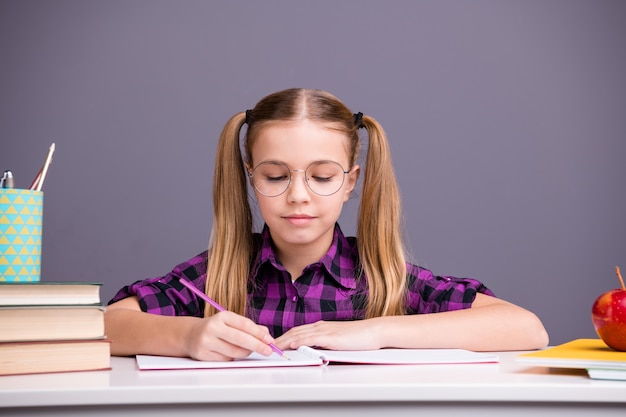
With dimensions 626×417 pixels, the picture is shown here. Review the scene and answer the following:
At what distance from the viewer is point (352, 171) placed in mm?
1865

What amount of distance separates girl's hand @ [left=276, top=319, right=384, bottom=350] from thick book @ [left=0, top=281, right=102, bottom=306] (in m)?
0.31

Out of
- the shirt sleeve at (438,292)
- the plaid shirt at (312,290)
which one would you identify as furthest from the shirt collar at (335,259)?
the shirt sleeve at (438,292)

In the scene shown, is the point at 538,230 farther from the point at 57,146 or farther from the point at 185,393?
the point at 185,393

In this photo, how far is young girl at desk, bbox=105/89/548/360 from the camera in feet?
5.38

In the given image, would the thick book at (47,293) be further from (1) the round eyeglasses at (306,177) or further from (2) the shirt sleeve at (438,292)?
(2) the shirt sleeve at (438,292)

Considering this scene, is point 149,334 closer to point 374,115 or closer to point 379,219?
point 379,219

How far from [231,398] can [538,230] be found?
2050mm

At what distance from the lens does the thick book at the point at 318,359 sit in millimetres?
1066

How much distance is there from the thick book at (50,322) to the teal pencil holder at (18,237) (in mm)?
100

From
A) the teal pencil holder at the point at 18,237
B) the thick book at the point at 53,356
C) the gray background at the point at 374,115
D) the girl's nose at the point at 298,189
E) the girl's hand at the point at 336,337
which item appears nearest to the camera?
the thick book at the point at 53,356

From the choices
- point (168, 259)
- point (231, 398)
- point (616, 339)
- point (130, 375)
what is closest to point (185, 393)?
point (231, 398)

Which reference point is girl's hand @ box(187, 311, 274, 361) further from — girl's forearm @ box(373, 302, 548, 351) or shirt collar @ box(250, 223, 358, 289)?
shirt collar @ box(250, 223, 358, 289)

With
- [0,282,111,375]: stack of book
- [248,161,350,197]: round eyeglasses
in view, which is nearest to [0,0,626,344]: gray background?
[248,161,350,197]: round eyeglasses

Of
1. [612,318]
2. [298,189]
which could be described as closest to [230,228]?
[298,189]
